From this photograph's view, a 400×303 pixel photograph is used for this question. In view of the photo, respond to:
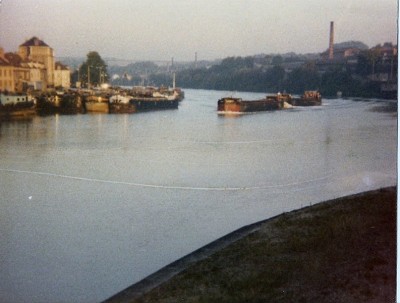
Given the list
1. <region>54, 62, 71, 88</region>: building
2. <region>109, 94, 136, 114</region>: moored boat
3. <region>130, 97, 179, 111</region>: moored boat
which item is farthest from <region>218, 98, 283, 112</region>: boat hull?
<region>54, 62, 71, 88</region>: building

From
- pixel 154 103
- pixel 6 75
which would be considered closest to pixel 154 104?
pixel 154 103

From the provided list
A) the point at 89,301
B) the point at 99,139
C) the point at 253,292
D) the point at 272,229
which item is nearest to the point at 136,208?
the point at 272,229

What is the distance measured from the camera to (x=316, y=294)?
1564 millimetres

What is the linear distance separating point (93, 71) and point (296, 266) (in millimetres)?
3707

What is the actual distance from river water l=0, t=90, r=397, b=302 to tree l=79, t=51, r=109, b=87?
63 cm

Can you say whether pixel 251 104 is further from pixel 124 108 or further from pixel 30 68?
pixel 30 68

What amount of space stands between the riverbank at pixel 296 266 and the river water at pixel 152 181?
0.34 metres

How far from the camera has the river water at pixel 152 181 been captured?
2.42 m

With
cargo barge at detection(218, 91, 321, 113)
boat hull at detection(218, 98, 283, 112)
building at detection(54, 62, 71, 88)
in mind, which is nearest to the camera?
building at detection(54, 62, 71, 88)

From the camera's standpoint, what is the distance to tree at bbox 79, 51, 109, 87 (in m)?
4.54

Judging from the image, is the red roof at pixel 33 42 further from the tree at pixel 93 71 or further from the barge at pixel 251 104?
the barge at pixel 251 104

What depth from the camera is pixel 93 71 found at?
502 cm

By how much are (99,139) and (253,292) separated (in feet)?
13.3

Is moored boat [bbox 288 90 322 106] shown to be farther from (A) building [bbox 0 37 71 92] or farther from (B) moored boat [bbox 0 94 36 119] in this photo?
(B) moored boat [bbox 0 94 36 119]
